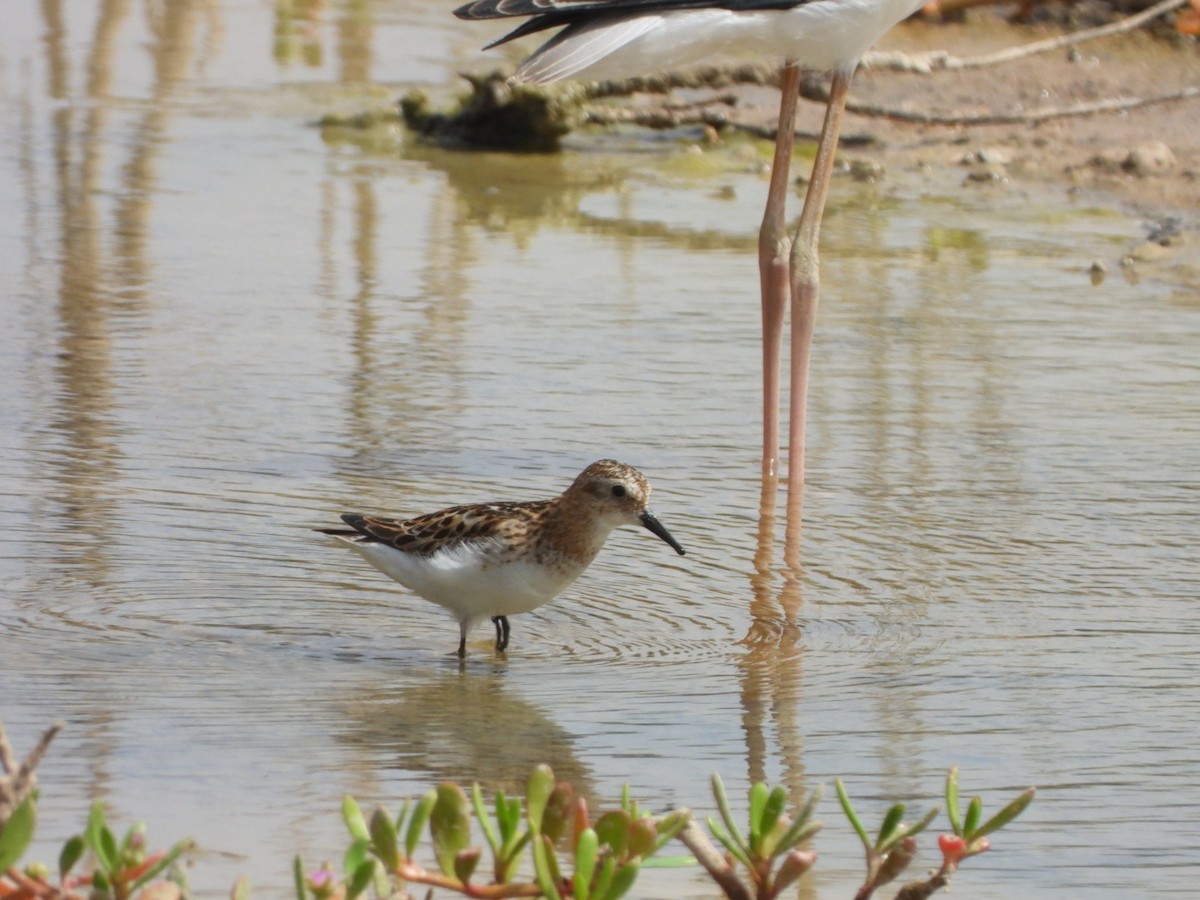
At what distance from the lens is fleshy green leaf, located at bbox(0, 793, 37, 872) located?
239cm

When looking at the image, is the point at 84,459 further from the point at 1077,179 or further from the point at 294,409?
the point at 1077,179

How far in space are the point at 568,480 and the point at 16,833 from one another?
367cm

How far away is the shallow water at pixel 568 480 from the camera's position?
3855mm

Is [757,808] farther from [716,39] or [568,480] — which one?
[716,39]

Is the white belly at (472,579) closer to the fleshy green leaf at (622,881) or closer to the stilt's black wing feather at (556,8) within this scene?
the stilt's black wing feather at (556,8)

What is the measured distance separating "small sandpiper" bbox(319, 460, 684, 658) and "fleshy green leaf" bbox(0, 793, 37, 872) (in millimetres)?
2214

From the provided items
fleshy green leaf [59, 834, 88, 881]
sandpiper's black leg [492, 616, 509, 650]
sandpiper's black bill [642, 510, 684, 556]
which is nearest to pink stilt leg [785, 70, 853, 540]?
sandpiper's black bill [642, 510, 684, 556]

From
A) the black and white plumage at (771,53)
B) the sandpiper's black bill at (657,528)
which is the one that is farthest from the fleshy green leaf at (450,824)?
the black and white plumage at (771,53)

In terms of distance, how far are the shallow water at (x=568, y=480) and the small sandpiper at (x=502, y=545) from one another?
0.13 meters

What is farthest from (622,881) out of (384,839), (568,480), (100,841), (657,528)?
(568,480)

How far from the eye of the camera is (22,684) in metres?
4.12

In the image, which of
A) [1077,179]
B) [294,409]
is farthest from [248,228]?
[1077,179]

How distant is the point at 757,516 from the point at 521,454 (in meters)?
0.79

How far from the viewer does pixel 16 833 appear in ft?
7.86
